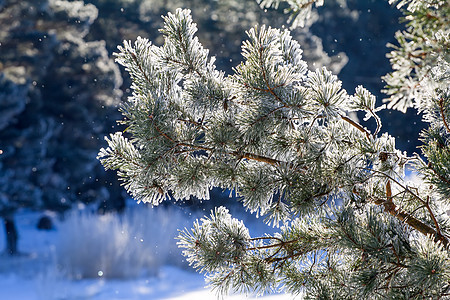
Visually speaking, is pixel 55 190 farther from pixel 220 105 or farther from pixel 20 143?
pixel 220 105

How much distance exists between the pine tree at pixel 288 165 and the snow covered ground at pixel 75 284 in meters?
1.82

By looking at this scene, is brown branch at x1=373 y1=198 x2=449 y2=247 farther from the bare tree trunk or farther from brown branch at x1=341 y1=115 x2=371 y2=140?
the bare tree trunk

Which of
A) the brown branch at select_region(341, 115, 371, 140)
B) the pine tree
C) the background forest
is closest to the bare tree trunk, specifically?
the background forest

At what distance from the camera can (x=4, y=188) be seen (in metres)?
2.86

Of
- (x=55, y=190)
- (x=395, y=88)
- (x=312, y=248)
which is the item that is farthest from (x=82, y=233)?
(x=395, y=88)

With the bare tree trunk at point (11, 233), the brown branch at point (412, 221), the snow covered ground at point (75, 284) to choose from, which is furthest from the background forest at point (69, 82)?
the brown branch at point (412, 221)

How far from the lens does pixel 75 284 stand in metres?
2.62

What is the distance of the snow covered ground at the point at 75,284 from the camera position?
2.49 meters

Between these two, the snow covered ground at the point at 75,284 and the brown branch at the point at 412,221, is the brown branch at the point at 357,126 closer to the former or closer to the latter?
the brown branch at the point at 412,221

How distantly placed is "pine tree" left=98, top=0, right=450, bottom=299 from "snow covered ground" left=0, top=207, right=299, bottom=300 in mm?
1818

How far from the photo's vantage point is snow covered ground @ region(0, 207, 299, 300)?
2494mm

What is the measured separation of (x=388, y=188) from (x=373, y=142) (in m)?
0.07

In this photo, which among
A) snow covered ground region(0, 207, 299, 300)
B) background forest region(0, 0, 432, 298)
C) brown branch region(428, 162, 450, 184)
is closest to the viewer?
brown branch region(428, 162, 450, 184)

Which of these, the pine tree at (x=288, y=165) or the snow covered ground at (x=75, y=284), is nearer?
the pine tree at (x=288, y=165)
